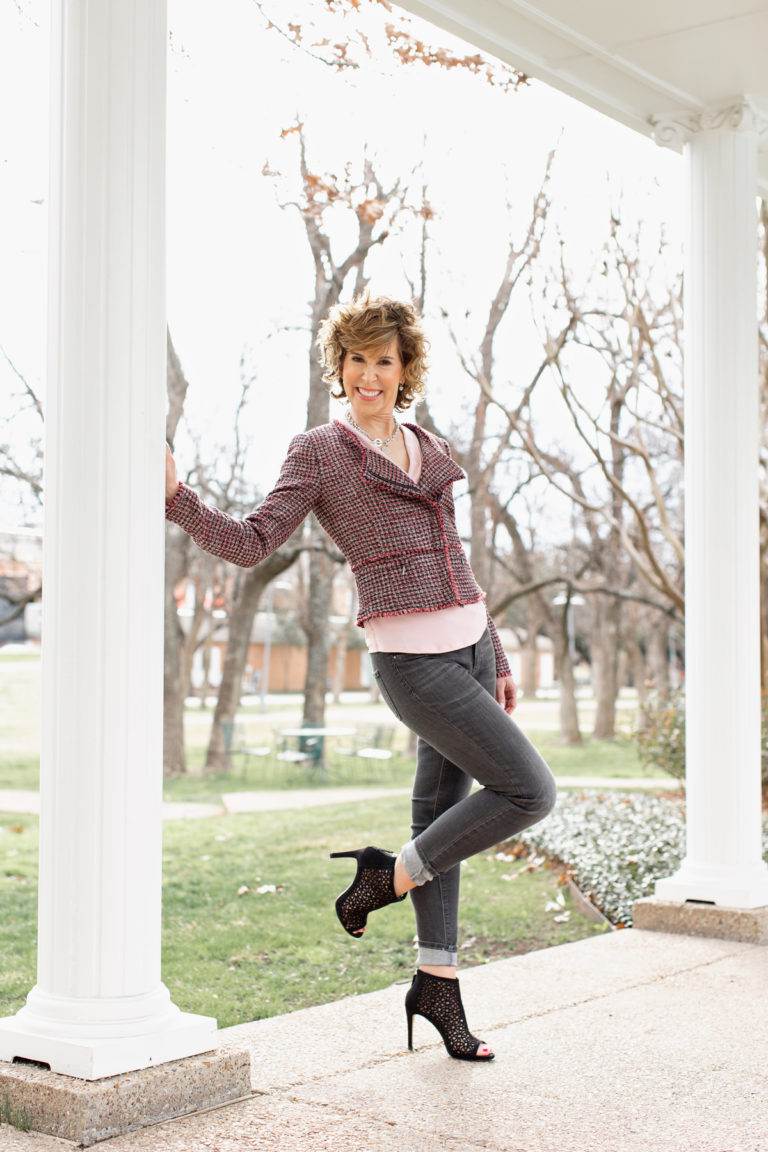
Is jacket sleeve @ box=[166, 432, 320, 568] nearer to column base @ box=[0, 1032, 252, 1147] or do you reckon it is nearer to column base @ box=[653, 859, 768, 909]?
column base @ box=[0, 1032, 252, 1147]

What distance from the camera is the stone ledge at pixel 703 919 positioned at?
5.04m

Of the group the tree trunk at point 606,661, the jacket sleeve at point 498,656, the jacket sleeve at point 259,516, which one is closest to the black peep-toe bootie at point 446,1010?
the jacket sleeve at point 498,656

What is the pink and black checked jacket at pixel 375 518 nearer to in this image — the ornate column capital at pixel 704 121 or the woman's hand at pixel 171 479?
the woman's hand at pixel 171 479

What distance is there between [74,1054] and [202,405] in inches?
535

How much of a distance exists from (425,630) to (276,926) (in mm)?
3921

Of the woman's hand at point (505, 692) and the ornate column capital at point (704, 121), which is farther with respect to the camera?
the ornate column capital at point (704, 121)

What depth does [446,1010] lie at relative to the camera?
345 centimetres

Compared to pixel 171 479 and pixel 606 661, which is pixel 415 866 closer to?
pixel 171 479

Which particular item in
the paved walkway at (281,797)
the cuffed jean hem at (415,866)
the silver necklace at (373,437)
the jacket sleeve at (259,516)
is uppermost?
the silver necklace at (373,437)

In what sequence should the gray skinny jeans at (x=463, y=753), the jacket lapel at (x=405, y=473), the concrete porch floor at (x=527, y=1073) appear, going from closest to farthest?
the concrete porch floor at (x=527, y=1073) < the gray skinny jeans at (x=463, y=753) < the jacket lapel at (x=405, y=473)

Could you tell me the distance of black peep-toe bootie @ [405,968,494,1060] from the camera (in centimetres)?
345

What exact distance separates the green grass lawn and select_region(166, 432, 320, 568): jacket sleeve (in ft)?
7.65

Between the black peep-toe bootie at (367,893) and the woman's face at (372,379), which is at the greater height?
the woman's face at (372,379)

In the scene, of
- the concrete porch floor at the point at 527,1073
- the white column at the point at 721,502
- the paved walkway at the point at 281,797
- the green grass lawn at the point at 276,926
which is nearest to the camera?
the concrete porch floor at the point at 527,1073
